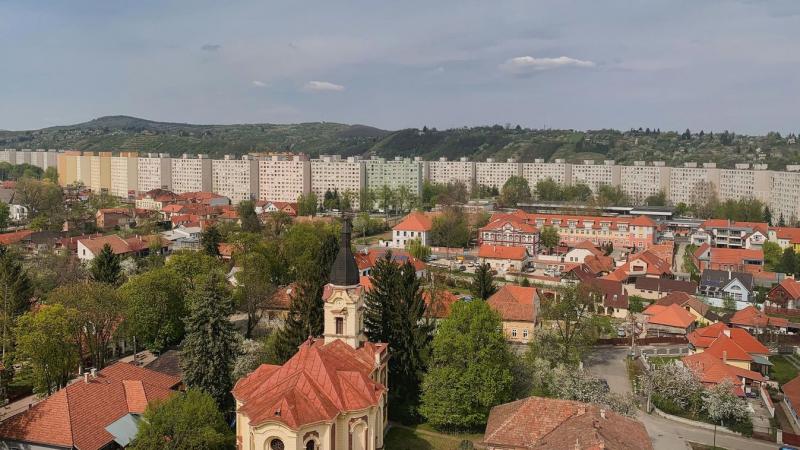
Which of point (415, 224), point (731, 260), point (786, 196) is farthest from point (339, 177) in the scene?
point (731, 260)

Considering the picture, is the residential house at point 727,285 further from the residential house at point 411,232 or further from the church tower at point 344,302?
the church tower at point 344,302

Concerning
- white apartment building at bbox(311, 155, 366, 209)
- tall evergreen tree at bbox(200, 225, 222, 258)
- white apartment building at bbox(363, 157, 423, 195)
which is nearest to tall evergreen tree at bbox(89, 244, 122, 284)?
tall evergreen tree at bbox(200, 225, 222, 258)

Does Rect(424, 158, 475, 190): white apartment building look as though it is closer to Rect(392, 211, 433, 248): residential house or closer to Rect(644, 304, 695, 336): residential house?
Rect(392, 211, 433, 248): residential house

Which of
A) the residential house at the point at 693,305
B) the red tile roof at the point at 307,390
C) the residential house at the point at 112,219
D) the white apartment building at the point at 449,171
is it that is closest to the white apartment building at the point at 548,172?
the white apartment building at the point at 449,171

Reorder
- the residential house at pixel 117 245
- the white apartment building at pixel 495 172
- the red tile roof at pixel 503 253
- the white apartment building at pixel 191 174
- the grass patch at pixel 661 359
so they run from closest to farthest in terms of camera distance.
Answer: the grass patch at pixel 661 359
the residential house at pixel 117 245
the red tile roof at pixel 503 253
the white apartment building at pixel 191 174
the white apartment building at pixel 495 172

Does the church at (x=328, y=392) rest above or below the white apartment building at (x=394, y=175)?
below

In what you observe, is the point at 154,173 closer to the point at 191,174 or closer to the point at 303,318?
the point at 191,174
